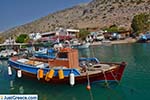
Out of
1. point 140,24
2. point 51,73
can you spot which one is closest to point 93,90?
point 51,73

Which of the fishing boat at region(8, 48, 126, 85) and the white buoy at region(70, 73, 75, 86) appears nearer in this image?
the white buoy at region(70, 73, 75, 86)

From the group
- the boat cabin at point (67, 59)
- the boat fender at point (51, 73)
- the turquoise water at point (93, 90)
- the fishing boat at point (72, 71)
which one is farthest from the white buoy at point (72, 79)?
the boat cabin at point (67, 59)

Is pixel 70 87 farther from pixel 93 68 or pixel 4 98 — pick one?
pixel 4 98

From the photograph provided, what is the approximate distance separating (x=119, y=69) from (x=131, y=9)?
150m

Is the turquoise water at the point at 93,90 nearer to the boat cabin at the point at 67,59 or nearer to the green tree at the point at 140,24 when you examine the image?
the boat cabin at the point at 67,59

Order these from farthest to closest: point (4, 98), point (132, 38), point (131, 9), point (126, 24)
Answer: point (131, 9) < point (126, 24) < point (132, 38) < point (4, 98)

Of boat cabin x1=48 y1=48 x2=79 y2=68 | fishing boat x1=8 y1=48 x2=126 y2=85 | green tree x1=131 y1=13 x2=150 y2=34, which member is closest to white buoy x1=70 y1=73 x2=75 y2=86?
fishing boat x1=8 y1=48 x2=126 y2=85

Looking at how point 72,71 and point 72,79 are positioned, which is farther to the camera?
point 72,71

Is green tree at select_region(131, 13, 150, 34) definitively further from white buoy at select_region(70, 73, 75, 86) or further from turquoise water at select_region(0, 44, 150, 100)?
white buoy at select_region(70, 73, 75, 86)

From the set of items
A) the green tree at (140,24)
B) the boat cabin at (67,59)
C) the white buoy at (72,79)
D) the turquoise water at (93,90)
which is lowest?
the turquoise water at (93,90)

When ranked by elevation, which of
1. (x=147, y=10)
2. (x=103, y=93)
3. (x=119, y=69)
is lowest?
(x=103, y=93)

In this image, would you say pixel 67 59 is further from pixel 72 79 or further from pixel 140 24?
pixel 140 24

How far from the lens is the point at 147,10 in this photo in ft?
517

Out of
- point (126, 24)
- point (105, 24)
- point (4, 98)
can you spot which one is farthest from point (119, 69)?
point (105, 24)
